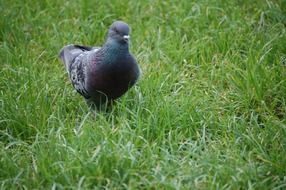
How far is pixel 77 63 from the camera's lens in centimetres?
528

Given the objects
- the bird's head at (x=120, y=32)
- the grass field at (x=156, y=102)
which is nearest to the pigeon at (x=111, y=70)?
the bird's head at (x=120, y=32)

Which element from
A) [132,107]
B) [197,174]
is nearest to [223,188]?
[197,174]

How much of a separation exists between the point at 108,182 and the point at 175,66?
83.1 inches

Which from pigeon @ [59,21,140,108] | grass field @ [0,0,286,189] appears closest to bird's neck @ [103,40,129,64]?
pigeon @ [59,21,140,108]

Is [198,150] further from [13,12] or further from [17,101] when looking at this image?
[13,12]

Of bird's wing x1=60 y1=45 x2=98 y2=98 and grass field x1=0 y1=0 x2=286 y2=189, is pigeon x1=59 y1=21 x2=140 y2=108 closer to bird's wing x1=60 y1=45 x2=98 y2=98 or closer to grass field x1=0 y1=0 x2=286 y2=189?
bird's wing x1=60 y1=45 x2=98 y2=98

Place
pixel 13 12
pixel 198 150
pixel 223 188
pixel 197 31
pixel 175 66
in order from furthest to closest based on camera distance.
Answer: pixel 13 12, pixel 197 31, pixel 175 66, pixel 198 150, pixel 223 188

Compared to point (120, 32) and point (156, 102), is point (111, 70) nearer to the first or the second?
point (120, 32)

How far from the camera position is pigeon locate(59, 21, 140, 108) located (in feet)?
15.6

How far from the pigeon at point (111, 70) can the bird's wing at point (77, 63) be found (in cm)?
1

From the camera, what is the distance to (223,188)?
12.6 ft

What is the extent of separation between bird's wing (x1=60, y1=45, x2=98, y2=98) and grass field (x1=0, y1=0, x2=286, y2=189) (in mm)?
210

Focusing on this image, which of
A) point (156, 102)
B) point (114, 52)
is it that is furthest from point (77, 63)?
point (156, 102)

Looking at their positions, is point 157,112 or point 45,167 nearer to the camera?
point 45,167
